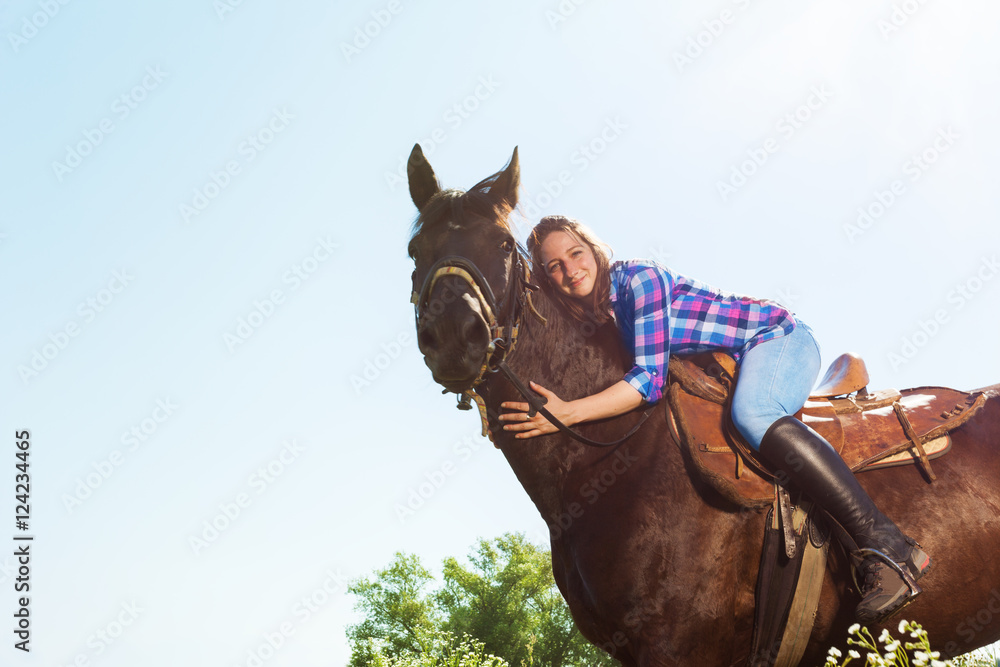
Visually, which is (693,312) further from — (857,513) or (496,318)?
(857,513)

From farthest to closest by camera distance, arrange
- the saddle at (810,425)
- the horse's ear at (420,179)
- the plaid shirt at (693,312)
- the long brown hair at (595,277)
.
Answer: the horse's ear at (420,179), the long brown hair at (595,277), the plaid shirt at (693,312), the saddle at (810,425)

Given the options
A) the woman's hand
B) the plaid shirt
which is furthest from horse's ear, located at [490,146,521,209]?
the woman's hand

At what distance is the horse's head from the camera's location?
135 inches

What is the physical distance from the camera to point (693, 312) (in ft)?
13.3

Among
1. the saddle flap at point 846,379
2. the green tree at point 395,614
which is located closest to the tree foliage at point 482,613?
the green tree at point 395,614

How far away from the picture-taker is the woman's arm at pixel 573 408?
371cm

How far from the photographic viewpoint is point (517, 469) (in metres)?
3.96

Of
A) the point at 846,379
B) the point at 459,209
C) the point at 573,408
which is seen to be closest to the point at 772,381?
the point at 846,379

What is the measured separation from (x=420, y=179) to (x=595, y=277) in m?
1.38

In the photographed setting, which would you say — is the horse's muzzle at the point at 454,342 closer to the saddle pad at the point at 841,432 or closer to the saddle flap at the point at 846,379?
the saddle pad at the point at 841,432

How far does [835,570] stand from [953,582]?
0.67 m

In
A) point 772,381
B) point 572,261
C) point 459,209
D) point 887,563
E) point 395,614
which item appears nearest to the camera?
point 887,563

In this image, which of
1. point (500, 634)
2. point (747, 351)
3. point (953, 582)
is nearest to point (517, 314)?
point (747, 351)

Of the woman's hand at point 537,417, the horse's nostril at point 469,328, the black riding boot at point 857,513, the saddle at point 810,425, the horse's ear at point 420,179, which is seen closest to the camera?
the black riding boot at point 857,513
